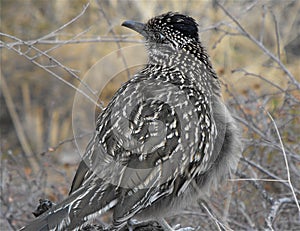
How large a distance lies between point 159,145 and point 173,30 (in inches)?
42.7

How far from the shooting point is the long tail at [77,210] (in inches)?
147

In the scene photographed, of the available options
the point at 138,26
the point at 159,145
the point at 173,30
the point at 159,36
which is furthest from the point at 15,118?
the point at 159,145

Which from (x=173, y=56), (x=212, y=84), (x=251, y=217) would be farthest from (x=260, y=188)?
(x=173, y=56)

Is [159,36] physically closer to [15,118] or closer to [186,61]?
[186,61]

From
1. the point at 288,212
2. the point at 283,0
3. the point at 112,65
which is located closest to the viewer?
the point at 288,212

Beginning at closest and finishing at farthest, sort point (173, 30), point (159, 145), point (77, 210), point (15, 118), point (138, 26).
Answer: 1. point (77, 210)
2. point (159, 145)
3. point (173, 30)
4. point (138, 26)
5. point (15, 118)

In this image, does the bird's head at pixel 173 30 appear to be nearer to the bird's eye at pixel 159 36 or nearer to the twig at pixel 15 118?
the bird's eye at pixel 159 36

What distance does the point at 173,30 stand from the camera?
4676 mm

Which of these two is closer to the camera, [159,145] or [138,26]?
[159,145]

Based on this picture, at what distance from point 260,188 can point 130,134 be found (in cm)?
140

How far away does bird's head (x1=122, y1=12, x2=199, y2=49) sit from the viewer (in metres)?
4.67

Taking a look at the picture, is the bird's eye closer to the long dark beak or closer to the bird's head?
the bird's head

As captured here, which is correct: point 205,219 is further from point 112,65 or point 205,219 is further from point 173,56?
point 112,65

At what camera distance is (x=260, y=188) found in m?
4.91
